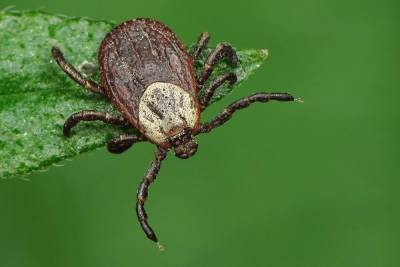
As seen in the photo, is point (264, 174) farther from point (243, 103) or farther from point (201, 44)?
Answer: point (201, 44)

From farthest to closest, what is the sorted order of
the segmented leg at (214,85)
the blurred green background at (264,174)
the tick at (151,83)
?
the blurred green background at (264,174) → the tick at (151,83) → the segmented leg at (214,85)

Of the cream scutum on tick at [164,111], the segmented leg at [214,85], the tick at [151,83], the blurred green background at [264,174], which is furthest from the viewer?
the blurred green background at [264,174]

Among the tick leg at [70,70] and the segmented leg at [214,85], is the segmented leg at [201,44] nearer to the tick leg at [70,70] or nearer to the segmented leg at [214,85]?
the segmented leg at [214,85]

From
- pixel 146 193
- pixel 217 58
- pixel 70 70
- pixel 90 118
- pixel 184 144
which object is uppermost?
pixel 70 70

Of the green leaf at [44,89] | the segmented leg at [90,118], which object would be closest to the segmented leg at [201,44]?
the green leaf at [44,89]

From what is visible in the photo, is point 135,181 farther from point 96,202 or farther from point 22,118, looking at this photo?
point 22,118

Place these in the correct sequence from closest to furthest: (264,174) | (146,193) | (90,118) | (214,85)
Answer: (90,118)
(214,85)
(146,193)
(264,174)

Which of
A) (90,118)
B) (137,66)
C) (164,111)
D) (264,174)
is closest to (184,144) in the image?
(164,111)
